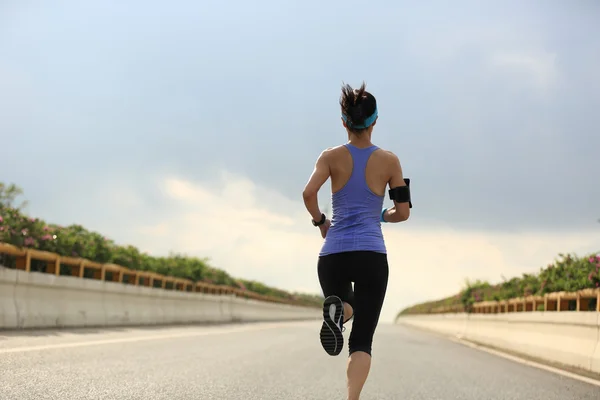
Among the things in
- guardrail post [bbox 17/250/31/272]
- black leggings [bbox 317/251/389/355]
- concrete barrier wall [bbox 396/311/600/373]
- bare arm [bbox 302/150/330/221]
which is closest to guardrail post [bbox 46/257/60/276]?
guardrail post [bbox 17/250/31/272]

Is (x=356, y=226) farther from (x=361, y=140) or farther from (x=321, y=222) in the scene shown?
(x=361, y=140)

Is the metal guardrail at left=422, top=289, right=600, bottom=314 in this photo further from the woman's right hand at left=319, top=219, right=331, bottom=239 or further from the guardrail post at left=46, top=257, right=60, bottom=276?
the guardrail post at left=46, top=257, right=60, bottom=276

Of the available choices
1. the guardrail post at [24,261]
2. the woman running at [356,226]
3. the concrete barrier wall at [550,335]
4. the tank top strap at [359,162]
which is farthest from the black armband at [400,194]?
the guardrail post at [24,261]

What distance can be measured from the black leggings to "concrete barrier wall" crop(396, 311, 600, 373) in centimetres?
814

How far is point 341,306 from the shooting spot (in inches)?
175

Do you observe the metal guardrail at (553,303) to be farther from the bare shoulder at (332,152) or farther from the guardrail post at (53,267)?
the guardrail post at (53,267)

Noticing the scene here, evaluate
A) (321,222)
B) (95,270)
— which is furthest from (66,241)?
(321,222)

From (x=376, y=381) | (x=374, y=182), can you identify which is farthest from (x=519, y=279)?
(x=374, y=182)

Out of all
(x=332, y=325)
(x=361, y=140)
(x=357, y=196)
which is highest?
(x=361, y=140)

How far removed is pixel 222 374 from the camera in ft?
29.5

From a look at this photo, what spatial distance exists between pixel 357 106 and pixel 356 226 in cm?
76

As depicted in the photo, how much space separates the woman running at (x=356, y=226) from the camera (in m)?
4.44

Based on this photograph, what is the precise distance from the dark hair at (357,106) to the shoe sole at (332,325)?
1.10 metres

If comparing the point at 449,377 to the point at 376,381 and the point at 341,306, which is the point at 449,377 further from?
the point at 341,306
